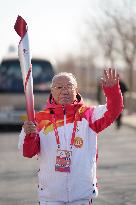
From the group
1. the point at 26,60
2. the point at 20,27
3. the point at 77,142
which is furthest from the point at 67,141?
the point at 20,27

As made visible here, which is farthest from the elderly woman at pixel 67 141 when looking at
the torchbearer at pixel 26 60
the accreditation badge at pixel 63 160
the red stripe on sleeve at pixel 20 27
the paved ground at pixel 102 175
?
the paved ground at pixel 102 175

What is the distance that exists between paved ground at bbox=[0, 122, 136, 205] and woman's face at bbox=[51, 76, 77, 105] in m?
3.73

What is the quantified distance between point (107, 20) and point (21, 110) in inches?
612

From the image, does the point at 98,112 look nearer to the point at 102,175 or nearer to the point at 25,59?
the point at 25,59

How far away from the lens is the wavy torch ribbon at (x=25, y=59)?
459cm

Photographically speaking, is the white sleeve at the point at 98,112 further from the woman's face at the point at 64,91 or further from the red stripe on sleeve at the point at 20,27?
the red stripe on sleeve at the point at 20,27

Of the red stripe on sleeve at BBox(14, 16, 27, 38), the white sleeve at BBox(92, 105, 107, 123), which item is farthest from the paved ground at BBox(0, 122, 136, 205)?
the red stripe on sleeve at BBox(14, 16, 27, 38)

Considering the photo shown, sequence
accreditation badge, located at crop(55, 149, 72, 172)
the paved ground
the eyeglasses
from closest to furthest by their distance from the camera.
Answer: accreditation badge, located at crop(55, 149, 72, 172) → the eyeglasses → the paved ground

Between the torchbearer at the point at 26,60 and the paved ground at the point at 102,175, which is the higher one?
the torchbearer at the point at 26,60

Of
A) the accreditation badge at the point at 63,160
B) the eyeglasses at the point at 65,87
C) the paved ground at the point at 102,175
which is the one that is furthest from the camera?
the paved ground at the point at 102,175

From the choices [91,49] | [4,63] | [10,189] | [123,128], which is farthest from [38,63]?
[91,49]

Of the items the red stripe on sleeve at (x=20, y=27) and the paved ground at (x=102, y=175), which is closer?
the red stripe on sleeve at (x=20, y=27)

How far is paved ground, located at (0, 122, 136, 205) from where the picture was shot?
846cm

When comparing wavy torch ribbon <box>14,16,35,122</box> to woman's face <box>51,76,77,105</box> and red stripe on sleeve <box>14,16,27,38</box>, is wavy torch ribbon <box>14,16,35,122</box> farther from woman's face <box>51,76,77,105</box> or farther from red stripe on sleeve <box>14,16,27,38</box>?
woman's face <box>51,76,77,105</box>
